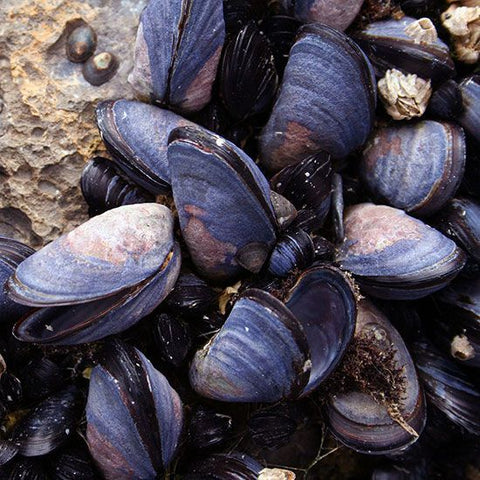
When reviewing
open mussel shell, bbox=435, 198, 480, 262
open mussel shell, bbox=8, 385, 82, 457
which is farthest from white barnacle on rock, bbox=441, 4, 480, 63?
open mussel shell, bbox=8, 385, 82, 457

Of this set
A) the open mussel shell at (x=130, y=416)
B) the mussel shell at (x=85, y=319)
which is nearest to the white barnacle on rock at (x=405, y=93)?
the mussel shell at (x=85, y=319)

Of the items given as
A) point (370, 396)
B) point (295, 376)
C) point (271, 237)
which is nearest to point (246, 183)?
point (271, 237)

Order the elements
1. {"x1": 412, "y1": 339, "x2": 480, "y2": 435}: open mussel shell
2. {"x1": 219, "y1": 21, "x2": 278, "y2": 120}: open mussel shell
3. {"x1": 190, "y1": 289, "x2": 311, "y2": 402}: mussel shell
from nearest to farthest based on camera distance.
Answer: {"x1": 190, "y1": 289, "x2": 311, "y2": 402}: mussel shell → {"x1": 219, "y1": 21, "x2": 278, "y2": 120}: open mussel shell → {"x1": 412, "y1": 339, "x2": 480, "y2": 435}: open mussel shell

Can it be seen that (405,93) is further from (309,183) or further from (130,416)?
(130,416)

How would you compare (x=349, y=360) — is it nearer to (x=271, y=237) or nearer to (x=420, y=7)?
(x=271, y=237)

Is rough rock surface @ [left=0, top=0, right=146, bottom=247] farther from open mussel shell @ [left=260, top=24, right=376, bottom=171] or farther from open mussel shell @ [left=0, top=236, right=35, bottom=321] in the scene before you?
open mussel shell @ [left=260, top=24, right=376, bottom=171]

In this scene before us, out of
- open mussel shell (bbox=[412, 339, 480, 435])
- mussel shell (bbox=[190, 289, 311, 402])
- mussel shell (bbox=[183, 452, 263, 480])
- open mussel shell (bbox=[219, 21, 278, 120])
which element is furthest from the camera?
open mussel shell (bbox=[412, 339, 480, 435])

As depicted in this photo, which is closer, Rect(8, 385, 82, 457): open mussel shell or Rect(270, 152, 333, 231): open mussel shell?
Rect(8, 385, 82, 457): open mussel shell

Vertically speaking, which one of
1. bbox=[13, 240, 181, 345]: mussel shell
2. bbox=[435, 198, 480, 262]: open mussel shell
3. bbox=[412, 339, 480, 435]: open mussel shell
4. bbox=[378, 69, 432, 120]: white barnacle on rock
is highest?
bbox=[378, 69, 432, 120]: white barnacle on rock
